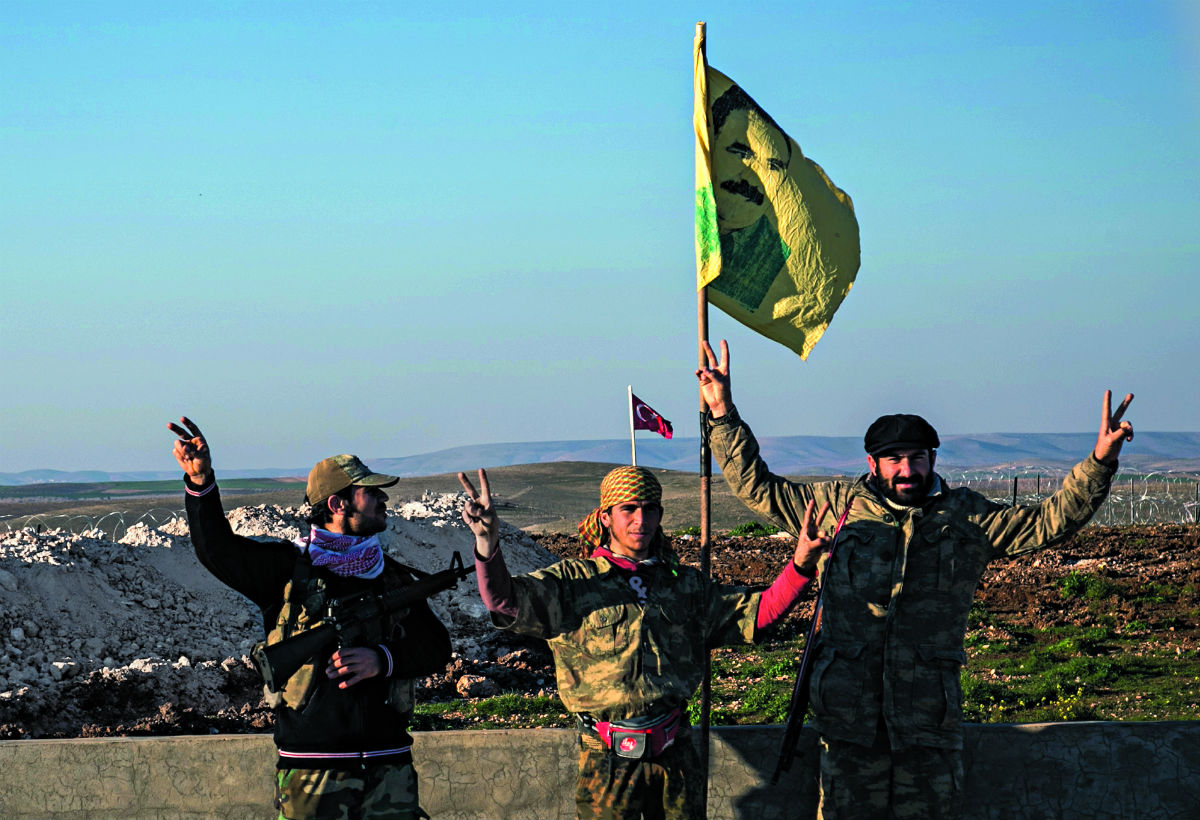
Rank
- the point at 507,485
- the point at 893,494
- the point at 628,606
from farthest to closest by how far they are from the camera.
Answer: the point at 507,485 → the point at 893,494 → the point at 628,606

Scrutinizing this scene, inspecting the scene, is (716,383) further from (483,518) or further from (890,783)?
(890,783)

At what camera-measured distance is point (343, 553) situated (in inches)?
220

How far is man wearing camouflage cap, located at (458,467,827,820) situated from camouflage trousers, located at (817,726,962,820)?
0.65 metres

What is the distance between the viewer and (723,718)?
10.7 meters

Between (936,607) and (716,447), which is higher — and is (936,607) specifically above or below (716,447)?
below

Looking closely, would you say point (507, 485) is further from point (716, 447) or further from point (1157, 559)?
point (716, 447)

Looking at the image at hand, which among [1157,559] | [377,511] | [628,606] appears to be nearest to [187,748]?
[377,511]

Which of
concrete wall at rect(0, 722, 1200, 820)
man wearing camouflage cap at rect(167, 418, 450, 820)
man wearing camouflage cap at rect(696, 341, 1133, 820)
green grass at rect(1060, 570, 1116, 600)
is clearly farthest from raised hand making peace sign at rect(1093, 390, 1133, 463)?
green grass at rect(1060, 570, 1116, 600)

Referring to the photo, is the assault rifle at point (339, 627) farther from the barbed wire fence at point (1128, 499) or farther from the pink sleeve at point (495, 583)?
the barbed wire fence at point (1128, 499)

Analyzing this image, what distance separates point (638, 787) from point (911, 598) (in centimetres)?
151

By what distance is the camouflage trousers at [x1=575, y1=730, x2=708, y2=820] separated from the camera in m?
5.36

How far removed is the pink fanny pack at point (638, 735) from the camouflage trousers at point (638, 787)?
3cm

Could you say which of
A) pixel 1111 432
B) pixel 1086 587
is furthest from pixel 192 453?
pixel 1086 587

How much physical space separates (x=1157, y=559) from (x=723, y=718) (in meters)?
14.4
